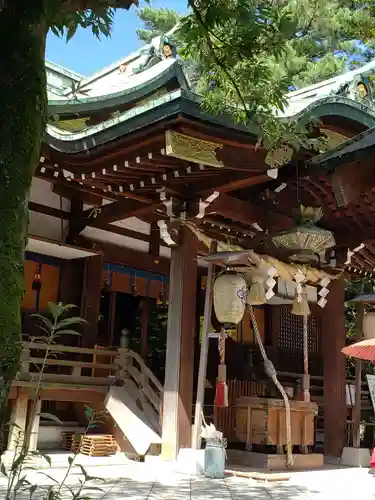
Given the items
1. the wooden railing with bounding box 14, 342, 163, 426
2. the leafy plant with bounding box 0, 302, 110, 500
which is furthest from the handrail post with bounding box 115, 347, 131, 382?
the leafy plant with bounding box 0, 302, 110, 500

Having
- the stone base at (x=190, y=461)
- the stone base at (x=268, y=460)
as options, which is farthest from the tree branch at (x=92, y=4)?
the stone base at (x=268, y=460)

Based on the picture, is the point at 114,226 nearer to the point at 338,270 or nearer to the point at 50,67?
the point at 338,270

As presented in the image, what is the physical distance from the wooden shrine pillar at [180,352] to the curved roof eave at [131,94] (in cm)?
407

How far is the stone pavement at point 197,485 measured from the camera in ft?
20.1

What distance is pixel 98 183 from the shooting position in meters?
8.38

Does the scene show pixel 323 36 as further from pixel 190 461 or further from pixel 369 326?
pixel 190 461

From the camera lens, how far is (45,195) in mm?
9961

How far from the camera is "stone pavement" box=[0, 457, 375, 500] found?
6113mm

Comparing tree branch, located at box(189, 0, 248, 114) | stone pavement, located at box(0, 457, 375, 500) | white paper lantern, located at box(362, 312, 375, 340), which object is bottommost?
stone pavement, located at box(0, 457, 375, 500)

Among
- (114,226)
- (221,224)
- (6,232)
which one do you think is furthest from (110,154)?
(6,232)

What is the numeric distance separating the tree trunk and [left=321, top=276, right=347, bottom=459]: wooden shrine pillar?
8613mm

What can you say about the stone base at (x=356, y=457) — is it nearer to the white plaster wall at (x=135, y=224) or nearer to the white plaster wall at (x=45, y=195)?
the white plaster wall at (x=135, y=224)

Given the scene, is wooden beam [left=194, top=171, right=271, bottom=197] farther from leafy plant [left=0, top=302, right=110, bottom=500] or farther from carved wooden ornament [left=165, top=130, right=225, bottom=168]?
leafy plant [left=0, top=302, right=110, bottom=500]

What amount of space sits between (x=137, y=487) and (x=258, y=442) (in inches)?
110
